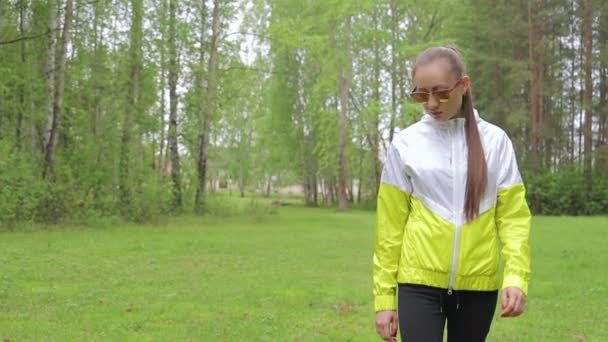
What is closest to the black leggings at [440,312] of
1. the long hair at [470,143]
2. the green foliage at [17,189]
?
the long hair at [470,143]

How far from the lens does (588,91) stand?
104ft

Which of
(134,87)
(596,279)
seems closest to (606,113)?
(134,87)

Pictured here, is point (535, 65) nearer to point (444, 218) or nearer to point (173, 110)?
point (173, 110)

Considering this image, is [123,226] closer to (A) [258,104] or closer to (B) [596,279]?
(B) [596,279]

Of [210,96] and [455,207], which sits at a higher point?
[210,96]

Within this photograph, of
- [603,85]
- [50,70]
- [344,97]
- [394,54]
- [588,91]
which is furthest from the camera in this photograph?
[394,54]

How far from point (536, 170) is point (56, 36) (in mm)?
23760

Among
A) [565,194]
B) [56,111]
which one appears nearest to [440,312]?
[56,111]

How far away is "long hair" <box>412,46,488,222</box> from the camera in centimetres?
245

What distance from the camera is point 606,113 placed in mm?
32969

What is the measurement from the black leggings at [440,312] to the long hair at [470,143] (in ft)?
1.02

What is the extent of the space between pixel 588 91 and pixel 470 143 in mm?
32245

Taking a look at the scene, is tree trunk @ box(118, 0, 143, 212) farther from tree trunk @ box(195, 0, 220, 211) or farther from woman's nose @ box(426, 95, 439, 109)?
woman's nose @ box(426, 95, 439, 109)

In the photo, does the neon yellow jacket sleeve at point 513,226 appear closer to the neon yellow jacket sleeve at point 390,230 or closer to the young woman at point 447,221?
the young woman at point 447,221
